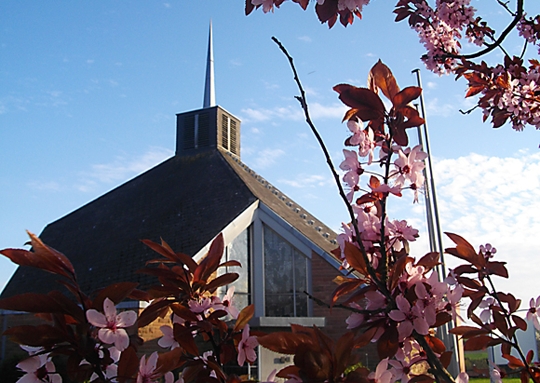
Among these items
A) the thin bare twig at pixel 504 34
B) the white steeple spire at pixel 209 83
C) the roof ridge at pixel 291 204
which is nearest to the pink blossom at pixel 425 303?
the thin bare twig at pixel 504 34

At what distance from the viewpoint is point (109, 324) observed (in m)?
1.15

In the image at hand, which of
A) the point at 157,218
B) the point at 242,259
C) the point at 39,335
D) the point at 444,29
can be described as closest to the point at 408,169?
the point at 39,335

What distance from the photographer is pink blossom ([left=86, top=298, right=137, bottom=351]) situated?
44.0 inches

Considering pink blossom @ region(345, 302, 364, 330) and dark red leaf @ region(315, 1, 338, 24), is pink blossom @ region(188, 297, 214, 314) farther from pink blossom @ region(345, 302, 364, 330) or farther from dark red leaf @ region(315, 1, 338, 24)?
dark red leaf @ region(315, 1, 338, 24)

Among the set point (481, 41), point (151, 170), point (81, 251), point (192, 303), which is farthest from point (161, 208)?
point (192, 303)

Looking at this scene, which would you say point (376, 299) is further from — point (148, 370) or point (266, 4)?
point (266, 4)

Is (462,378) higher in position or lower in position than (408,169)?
lower

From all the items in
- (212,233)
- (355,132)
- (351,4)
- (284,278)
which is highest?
(212,233)

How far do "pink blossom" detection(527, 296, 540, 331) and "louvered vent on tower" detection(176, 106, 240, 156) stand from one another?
16026 mm

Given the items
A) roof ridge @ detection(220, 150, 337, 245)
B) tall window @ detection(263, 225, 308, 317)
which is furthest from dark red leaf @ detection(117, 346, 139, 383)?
roof ridge @ detection(220, 150, 337, 245)

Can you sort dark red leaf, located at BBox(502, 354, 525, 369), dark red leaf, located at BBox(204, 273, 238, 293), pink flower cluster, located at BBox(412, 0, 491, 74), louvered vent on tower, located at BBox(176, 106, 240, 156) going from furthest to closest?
louvered vent on tower, located at BBox(176, 106, 240, 156)
pink flower cluster, located at BBox(412, 0, 491, 74)
dark red leaf, located at BBox(502, 354, 525, 369)
dark red leaf, located at BBox(204, 273, 238, 293)

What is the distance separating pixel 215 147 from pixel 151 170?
2846mm

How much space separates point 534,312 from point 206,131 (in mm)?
16592

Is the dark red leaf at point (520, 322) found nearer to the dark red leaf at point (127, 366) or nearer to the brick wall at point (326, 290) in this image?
the dark red leaf at point (127, 366)
